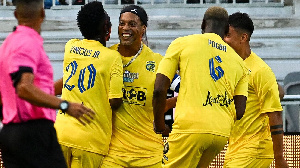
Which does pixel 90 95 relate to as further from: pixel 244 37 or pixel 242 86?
pixel 244 37

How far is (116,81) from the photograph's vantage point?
7152 mm

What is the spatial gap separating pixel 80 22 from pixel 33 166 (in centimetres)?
205

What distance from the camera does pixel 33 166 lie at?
18.2 feet

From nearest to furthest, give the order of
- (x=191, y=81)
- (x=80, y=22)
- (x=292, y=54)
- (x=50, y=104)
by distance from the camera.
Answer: (x=50, y=104), (x=191, y=81), (x=80, y=22), (x=292, y=54)

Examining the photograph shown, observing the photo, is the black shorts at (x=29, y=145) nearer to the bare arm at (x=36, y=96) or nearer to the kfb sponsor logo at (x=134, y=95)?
the bare arm at (x=36, y=96)

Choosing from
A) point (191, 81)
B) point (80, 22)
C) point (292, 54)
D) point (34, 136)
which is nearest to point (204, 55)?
point (191, 81)

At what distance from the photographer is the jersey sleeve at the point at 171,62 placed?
6.62m

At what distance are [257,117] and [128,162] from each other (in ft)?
3.76

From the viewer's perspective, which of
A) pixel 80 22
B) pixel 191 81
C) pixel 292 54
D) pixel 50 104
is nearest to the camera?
pixel 50 104

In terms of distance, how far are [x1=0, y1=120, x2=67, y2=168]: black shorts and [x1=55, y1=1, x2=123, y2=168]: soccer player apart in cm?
157

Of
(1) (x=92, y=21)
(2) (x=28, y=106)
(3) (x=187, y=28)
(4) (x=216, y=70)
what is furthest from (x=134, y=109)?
(3) (x=187, y=28)

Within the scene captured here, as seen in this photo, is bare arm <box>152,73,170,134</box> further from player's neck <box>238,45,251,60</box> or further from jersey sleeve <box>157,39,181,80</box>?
player's neck <box>238,45,251,60</box>

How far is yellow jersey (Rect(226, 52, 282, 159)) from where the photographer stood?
301 inches

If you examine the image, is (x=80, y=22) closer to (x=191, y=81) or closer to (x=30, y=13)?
(x=191, y=81)
